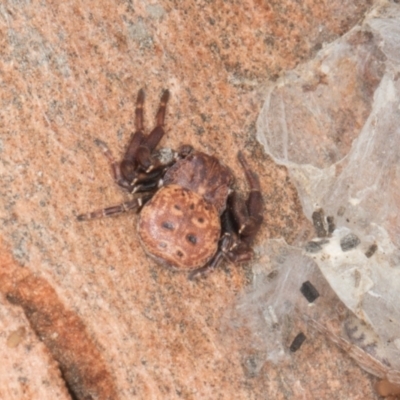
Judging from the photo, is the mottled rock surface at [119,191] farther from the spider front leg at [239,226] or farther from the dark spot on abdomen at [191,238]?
the dark spot on abdomen at [191,238]

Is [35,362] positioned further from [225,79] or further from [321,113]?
[321,113]

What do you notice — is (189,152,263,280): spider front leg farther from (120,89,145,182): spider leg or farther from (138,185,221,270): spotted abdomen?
(120,89,145,182): spider leg

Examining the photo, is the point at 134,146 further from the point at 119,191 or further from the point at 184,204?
the point at 184,204

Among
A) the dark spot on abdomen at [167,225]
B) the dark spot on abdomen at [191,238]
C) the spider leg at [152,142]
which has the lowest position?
the dark spot on abdomen at [191,238]

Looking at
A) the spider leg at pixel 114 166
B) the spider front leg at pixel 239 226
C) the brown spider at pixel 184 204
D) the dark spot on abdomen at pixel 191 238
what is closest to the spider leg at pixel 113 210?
the brown spider at pixel 184 204

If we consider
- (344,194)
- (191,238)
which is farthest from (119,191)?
(344,194)

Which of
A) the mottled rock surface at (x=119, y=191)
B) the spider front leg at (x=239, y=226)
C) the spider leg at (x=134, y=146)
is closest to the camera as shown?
the mottled rock surface at (x=119, y=191)

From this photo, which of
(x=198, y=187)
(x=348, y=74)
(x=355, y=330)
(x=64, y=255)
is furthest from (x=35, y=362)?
(x=348, y=74)
